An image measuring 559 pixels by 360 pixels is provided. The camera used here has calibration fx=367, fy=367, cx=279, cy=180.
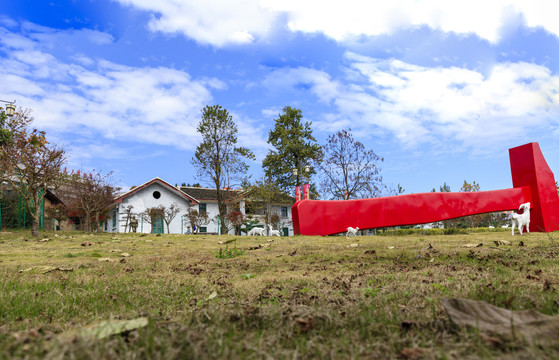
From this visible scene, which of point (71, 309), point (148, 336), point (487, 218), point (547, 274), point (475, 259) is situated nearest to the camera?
point (148, 336)

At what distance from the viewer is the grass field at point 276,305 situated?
5.19 ft

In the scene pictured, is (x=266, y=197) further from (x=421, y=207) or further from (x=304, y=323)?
(x=304, y=323)

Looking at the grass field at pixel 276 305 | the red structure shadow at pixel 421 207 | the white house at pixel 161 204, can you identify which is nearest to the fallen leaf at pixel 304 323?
the grass field at pixel 276 305

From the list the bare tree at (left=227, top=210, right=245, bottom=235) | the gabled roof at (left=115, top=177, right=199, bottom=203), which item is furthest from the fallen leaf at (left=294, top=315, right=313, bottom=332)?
the gabled roof at (left=115, top=177, right=199, bottom=203)

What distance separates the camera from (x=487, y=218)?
41219mm

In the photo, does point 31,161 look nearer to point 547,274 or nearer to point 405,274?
point 405,274

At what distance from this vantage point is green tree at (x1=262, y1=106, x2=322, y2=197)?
122 feet

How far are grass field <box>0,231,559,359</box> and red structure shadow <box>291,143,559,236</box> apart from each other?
37.3ft

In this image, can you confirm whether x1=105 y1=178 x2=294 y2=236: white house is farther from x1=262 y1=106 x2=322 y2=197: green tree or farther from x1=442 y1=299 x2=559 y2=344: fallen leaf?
x1=442 y1=299 x2=559 y2=344: fallen leaf

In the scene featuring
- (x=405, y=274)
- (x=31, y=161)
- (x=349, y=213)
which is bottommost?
(x=405, y=274)

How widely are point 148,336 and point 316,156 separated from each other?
36.7 m

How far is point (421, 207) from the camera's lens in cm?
1800

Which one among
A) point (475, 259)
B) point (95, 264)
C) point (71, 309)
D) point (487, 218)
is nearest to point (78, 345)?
point (71, 309)

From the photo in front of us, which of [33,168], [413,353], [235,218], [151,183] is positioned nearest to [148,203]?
[151,183]
